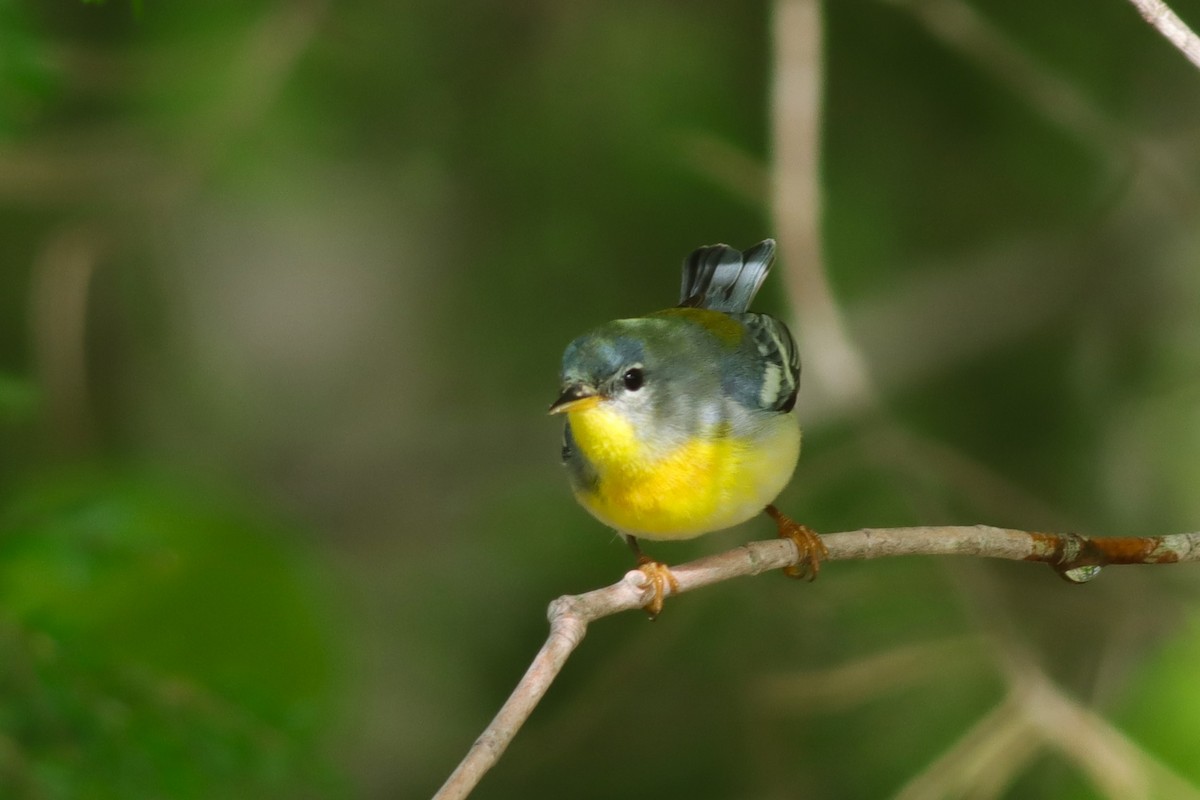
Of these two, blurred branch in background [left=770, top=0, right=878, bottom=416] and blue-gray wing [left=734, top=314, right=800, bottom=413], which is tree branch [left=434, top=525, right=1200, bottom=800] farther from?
blurred branch in background [left=770, top=0, right=878, bottom=416]

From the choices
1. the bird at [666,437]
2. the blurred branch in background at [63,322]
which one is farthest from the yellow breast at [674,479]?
the blurred branch in background at [63,322]

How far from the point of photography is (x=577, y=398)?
104 inches

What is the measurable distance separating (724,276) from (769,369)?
546 millimetres

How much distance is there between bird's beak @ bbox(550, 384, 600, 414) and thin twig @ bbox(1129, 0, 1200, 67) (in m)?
1.23

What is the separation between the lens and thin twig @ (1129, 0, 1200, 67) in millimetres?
1845

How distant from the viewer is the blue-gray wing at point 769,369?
2953 mm

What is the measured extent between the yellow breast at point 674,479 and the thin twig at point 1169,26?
3.88 ft

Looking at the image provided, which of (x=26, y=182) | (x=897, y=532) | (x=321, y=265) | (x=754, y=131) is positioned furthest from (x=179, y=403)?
(x=897, y=532)

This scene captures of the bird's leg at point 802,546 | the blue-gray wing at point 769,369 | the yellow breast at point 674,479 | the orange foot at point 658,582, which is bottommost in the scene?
the bird's leg at point 802,546

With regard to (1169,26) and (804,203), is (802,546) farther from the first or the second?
(1169,26)

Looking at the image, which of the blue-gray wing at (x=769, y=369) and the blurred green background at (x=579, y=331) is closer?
the blue-gray wing at (x=769, y=369)

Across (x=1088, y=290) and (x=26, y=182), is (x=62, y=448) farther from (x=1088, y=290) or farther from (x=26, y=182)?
(x=1088, y=290)

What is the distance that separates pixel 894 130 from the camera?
4789 mm

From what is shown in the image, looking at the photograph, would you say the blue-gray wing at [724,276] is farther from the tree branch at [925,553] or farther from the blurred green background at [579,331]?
the tree branch at [925,553]
